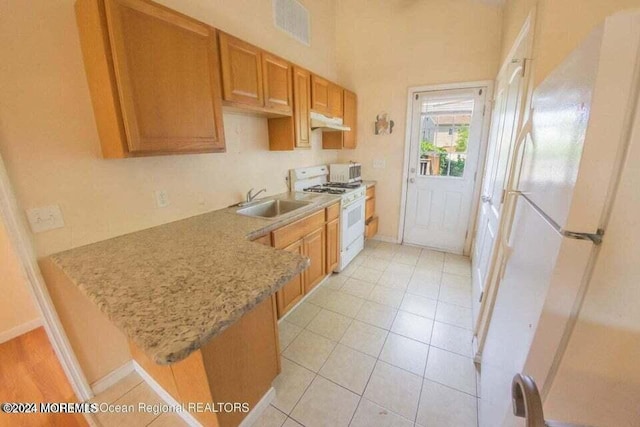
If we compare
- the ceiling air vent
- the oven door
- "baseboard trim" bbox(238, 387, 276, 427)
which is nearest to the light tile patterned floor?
"baseboard trim" bbox(238, 387, 276, 427)

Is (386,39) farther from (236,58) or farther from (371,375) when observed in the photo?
(371,375)

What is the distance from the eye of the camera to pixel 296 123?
2326mm

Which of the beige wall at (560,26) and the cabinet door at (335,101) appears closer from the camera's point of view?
the beige wall at (560,26)

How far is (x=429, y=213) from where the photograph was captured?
3.41 m

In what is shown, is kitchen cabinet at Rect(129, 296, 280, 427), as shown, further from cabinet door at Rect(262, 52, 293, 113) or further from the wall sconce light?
the wall sconce light

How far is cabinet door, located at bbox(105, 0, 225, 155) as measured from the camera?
3.72 ft

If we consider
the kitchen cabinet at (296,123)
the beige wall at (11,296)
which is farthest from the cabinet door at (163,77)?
the beige wall at (11,296)

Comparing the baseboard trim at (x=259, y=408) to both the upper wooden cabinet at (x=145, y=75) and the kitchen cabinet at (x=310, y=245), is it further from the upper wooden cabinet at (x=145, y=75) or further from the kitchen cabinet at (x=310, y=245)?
the upper wooden cabinet at (x=145, y=75)

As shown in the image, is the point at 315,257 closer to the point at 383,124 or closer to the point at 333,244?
the point at 333,244

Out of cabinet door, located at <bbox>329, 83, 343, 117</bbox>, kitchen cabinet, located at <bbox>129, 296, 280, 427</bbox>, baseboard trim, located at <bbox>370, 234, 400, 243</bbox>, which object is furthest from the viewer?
baseboard trim, located at <bbox>370, 234, 400, 243</bbox>

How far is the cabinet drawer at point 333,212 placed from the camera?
7.91ft

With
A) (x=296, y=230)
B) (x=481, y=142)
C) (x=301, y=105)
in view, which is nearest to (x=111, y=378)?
(x=296, y=230)

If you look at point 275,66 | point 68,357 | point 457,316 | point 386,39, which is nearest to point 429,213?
point 457,316

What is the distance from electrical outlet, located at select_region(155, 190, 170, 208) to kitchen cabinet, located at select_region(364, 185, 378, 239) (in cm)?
240
